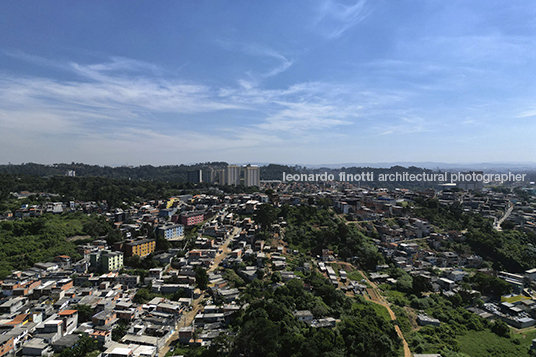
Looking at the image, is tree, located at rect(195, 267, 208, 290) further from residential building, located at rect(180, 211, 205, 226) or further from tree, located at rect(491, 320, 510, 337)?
tree, located at rect(491, 320, 510, 337)

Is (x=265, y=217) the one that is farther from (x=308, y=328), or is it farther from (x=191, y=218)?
(x=308, y=328)

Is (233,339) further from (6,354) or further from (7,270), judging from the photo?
(7,270)

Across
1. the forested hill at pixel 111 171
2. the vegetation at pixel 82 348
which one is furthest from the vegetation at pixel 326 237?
the forested hill at pixel 111 171

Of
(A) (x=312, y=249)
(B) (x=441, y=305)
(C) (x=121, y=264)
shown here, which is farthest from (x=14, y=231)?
(B) (x=441, y=305)

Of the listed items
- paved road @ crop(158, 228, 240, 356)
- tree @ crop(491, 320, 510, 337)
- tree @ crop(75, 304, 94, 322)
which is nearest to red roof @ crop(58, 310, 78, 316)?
tree @ crop(75, 304, 94, 322)

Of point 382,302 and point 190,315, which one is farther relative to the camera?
point 382,302

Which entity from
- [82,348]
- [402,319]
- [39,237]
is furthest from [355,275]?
[39,237]
